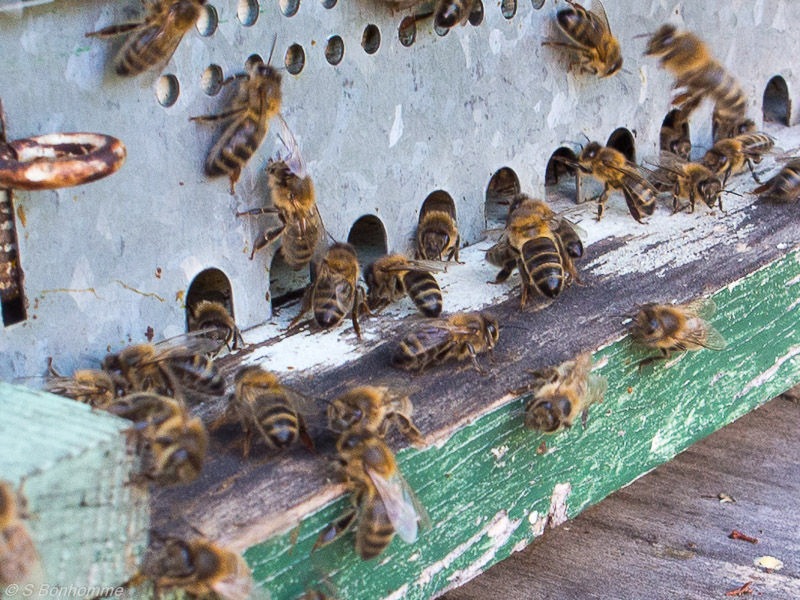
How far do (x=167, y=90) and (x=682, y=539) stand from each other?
4.68 feet

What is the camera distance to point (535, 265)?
260 centimetres

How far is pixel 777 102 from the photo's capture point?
13.1ft

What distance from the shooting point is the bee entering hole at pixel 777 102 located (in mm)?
3908

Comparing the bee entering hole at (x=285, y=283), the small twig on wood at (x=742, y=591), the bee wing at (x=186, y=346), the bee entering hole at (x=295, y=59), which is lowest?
the small twig on wood at (x=742, y=591)

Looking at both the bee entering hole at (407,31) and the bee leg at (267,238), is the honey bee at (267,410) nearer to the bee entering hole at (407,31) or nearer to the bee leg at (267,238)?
the bee leg at (267,238)

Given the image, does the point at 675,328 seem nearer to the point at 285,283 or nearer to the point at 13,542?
the point at 285,283

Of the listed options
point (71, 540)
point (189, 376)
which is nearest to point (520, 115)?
point (189, 376)

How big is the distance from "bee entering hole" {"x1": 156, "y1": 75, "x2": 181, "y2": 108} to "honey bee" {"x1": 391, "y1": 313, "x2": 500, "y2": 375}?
1.99 ft

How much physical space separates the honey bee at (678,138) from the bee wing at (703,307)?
3.26 ft

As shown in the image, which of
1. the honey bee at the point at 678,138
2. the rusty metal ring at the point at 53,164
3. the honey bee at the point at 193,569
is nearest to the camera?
the honey bee at the point at 193,569

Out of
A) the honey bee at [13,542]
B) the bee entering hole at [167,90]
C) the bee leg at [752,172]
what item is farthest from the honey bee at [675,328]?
the honey bee at [13,542]

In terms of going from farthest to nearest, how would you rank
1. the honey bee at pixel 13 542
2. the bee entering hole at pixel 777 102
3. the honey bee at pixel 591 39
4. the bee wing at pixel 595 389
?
the bee entering hole at pixel 777 102 → the honey bee at pixel 591 39 → the bee wing at pixel 595 389 → the honey bee at pixel 13 542

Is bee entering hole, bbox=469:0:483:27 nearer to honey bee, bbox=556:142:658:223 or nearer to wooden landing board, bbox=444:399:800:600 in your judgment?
A: honey bee, bbox=556:142:658:223

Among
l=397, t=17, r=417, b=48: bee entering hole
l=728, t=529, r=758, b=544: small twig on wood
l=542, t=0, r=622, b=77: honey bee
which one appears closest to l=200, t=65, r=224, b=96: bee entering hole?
l=397, t=17, r=417, b=48: bee entering hole
